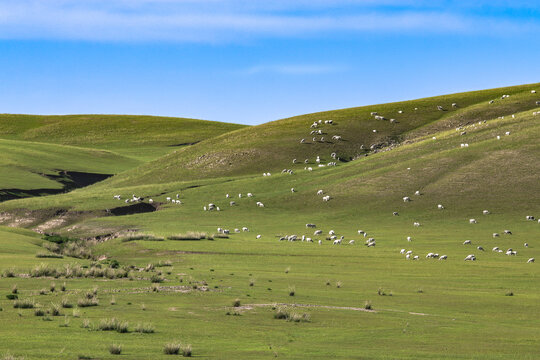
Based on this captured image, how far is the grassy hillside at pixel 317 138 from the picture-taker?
388ft

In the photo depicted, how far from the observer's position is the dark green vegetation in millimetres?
24516

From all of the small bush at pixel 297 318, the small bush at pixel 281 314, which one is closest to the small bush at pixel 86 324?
the small bush at pixel 281 314

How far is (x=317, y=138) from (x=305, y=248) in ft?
213

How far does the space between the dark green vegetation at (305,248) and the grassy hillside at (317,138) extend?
17.1 inches

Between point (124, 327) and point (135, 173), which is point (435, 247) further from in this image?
point (135, 173)

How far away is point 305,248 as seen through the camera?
60.4 metres

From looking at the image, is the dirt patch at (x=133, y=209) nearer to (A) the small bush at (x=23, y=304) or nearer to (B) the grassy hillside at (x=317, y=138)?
(B) the grassy hillside at (x=317, y=138)

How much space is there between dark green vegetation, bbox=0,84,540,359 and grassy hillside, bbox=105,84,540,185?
43cm

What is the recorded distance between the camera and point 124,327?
963 inches

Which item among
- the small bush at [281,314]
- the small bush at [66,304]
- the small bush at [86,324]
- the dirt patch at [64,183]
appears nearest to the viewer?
the small bush at [86,324]

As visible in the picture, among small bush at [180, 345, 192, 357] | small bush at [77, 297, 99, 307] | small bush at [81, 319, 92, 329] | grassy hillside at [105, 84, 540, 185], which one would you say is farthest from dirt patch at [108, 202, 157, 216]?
small bush at [180, 345, 192, 357]

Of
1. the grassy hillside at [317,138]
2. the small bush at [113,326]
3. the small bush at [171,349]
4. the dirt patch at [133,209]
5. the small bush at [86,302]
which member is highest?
the grassy hillside at [317,138]

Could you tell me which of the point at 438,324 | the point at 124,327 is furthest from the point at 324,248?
the point at 124,327

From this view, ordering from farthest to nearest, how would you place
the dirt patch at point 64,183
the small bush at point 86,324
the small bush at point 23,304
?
the dirt patch at point 64,183
the small bush at point 23,304
the small bush at point 86,324
